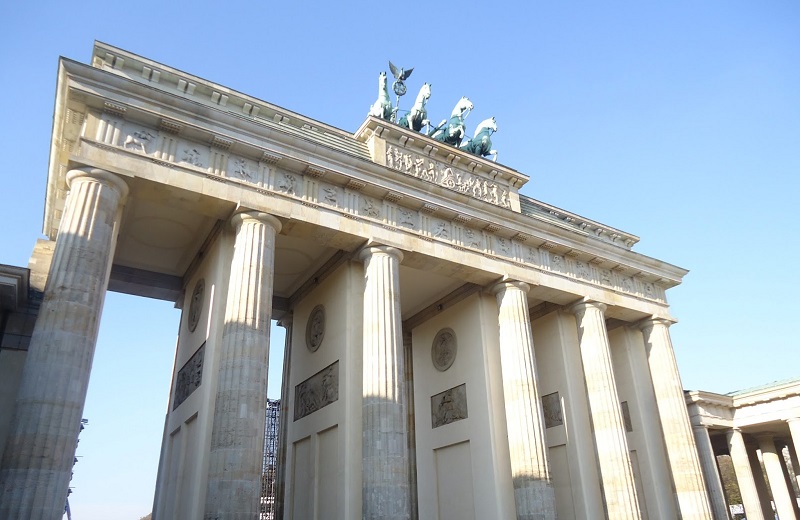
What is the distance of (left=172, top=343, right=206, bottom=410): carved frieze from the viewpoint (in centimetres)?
1661

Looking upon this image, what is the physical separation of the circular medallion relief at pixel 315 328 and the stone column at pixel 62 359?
23.5ft

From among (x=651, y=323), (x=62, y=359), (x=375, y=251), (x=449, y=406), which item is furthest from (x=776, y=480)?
(x=62, y=359)

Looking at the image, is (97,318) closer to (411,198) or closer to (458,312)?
(411,198)

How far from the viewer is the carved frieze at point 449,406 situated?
69.7ft

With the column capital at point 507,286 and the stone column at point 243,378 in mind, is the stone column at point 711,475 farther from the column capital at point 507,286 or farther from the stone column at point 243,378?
the stone column at point 243,378

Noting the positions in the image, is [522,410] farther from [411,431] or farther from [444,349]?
[411,431]

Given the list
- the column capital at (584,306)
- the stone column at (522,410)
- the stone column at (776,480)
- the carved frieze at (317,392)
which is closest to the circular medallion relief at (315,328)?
the carved frieze at (317,392)

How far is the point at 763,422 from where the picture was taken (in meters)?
29.3

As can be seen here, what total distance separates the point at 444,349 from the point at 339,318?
5814 mm

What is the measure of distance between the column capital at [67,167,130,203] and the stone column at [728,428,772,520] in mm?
29198

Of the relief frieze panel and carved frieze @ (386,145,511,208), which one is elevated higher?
carved frieze @ (386,145,511,208)

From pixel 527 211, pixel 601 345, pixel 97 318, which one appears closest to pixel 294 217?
pixel 97 318

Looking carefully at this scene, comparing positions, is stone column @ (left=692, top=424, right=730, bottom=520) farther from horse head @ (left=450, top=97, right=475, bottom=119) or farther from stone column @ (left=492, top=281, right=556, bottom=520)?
horse head @ (left=450, top=97, right=475, bottom=119)

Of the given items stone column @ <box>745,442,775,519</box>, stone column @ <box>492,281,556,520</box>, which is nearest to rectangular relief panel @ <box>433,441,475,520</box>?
stone column @ <box>492,281,556,520</box>
